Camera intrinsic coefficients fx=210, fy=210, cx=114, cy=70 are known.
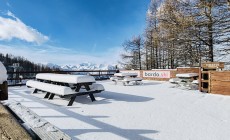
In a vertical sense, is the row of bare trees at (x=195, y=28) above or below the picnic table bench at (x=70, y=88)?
above

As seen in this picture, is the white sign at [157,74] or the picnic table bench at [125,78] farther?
the white sign at [157,74]

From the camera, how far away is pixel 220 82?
9.27 metres

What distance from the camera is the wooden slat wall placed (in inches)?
353

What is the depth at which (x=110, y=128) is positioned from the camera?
4.28 m

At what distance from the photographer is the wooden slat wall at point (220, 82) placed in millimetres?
8954

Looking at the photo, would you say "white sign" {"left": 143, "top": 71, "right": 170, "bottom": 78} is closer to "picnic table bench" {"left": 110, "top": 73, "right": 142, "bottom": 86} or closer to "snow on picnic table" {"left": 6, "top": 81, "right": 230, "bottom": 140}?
"picnic table bench" {"left": 110, "top": 73, "right": 142, "bottom": 86}

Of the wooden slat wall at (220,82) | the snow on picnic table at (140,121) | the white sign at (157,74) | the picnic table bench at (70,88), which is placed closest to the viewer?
the snow on picnic table at (140,121)

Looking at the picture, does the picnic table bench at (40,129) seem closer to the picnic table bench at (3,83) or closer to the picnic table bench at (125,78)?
the picnic table bench at (3,83)

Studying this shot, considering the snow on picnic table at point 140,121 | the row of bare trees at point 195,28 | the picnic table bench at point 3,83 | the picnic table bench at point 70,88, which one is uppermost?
the row of bare trees at point 195,28

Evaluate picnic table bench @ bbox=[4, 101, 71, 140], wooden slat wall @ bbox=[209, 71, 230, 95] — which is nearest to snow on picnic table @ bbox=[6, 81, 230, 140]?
picnic table bench @ bbox=[4, 101, 71, 140]

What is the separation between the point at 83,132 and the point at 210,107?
4315 mm

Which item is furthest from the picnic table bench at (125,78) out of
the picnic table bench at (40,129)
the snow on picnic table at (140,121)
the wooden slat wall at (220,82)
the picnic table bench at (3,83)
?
the picnic table bench at (40,129)

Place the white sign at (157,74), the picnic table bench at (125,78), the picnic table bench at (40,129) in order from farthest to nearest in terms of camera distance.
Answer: the white sign at (157,74) → the picnic table bench at (125,78) → the picnic table bench at (40,129)

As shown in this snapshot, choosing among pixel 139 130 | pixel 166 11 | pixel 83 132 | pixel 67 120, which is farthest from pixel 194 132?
pixel 166 11
